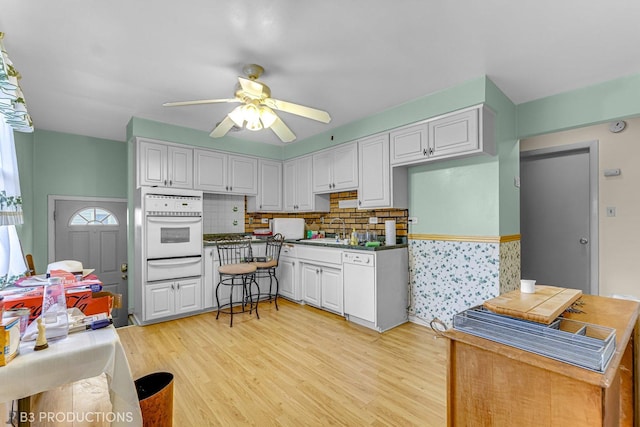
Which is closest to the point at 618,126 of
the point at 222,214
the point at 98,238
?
the point at 222,214

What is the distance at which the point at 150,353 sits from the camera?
108 inches

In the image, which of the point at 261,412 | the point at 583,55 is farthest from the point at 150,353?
the point at 583,55

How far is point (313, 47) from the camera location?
7.05 ft

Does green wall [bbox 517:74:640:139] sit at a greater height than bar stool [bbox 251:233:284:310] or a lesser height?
greater

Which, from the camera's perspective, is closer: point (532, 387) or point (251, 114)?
point (532, 387)

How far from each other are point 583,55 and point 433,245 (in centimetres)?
205

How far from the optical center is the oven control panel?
11.4 ft

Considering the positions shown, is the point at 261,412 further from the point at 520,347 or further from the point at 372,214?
the point at 372,214

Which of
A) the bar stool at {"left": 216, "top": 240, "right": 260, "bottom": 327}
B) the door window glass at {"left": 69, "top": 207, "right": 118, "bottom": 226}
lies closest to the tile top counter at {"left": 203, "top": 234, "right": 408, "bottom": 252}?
the bar stool at {"left": 216, "top": 240, "right": 260, "bottom": 327}

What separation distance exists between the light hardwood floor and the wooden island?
3.24 ft

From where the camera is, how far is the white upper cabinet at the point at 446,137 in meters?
2.67

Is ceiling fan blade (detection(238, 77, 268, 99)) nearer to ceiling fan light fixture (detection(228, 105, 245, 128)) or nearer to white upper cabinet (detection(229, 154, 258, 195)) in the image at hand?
ceiling fan light fixture (detection(228, 105, 245, 128))

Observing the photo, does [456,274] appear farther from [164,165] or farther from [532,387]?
[164,165]

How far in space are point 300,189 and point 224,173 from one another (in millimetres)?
1179
